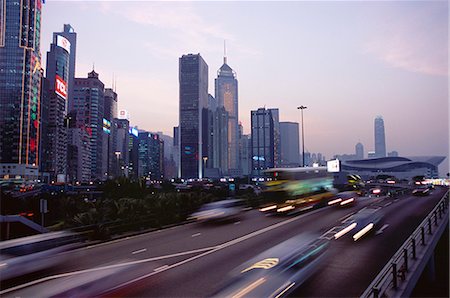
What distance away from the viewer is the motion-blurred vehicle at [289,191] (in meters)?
33.2

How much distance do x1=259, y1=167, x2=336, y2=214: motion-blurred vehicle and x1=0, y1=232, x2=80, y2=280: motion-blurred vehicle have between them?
19884 millimetres

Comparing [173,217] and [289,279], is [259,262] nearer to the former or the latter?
[289,279]

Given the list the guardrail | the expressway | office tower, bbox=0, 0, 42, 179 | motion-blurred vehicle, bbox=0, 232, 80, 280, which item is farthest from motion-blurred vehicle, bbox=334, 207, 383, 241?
office tower, bbox=0, 0, 42, 179

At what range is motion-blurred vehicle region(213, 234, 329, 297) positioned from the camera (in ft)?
33.5

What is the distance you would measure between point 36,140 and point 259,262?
622ft

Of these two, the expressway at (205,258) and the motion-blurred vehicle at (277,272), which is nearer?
the motion-blurred vehicle at (277,272)

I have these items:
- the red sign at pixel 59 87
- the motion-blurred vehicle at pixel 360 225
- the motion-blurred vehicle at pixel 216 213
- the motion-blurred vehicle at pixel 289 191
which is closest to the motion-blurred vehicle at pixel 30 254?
the motion-blurred vehicle at pixel 216 213

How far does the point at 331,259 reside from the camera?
1595 cm

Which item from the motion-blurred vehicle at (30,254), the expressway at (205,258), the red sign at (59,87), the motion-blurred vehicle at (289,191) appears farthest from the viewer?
the red sign at (59,87)

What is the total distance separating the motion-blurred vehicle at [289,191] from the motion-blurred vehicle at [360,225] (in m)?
9.00

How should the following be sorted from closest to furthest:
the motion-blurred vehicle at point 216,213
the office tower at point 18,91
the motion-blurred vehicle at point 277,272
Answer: the motion-blurred vehicle at point 277,272 → the motion-blurred vehicle at point 216,213 → the office tower at point 18,91

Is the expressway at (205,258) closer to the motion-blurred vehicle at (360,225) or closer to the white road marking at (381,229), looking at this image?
the white road marking at (381,229)

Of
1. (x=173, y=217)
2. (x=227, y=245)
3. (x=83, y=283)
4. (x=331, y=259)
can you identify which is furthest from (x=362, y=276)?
(x=173, y=217)

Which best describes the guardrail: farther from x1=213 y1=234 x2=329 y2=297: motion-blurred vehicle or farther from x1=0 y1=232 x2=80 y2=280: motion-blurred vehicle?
x1=0 y1=232 x2=80 y2=280: motion-blurred vehicle
